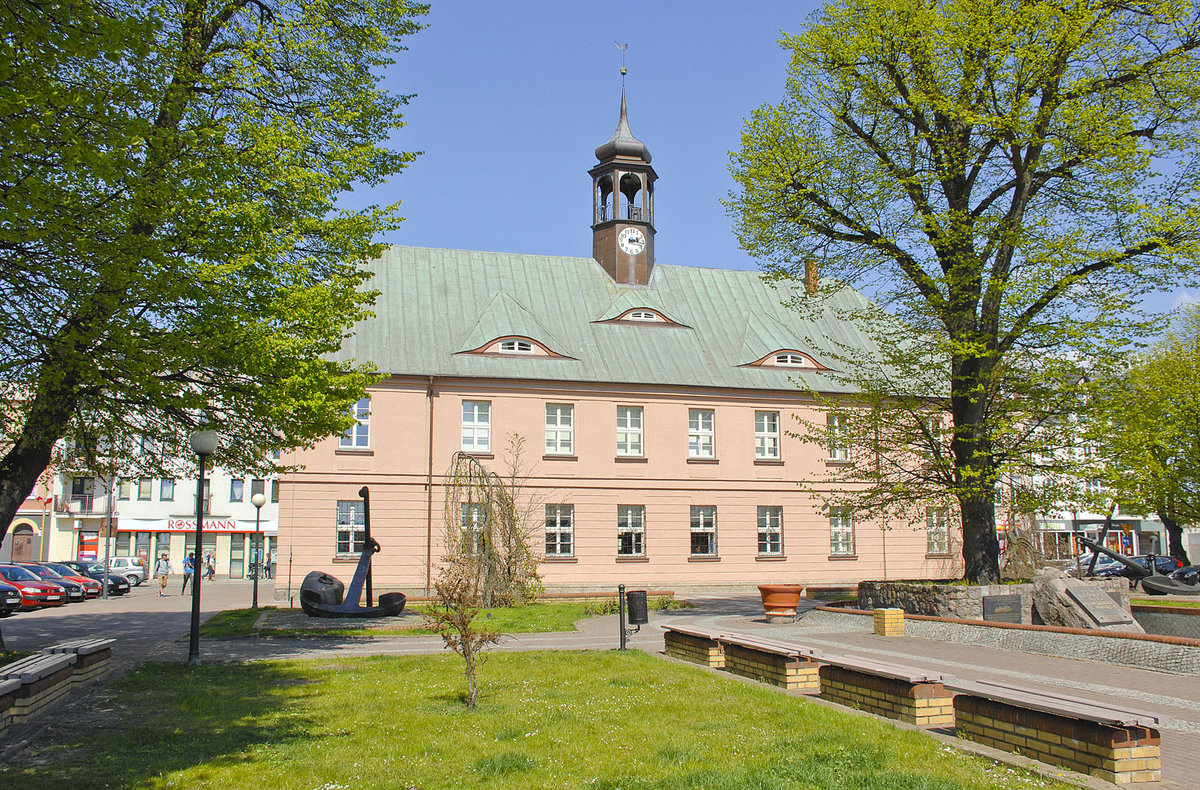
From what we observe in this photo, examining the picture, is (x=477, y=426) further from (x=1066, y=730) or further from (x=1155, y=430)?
(x=1066, y=730)

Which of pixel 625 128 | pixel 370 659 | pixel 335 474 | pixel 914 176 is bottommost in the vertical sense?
pixel 370 659

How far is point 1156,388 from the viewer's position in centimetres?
3139

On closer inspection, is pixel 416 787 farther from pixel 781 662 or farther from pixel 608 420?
pixel 608 420

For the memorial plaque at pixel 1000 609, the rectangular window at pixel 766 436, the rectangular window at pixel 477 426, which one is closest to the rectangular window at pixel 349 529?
the rectangular window at pixel 477 426

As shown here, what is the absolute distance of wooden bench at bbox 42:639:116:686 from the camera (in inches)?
443

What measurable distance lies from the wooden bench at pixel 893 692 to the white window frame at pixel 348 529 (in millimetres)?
21768

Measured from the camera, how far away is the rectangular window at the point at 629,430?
1261 inches

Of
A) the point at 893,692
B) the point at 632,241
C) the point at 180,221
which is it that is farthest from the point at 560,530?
the point at 893,692

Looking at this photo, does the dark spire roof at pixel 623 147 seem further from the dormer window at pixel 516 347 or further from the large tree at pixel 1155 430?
the large tree at pixel 1155 430

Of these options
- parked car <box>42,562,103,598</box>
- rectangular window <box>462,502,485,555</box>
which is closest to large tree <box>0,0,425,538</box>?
rectangular window <box>462,502,485,555</box>

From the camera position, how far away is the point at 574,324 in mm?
33906

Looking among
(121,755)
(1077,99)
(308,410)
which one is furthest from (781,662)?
(1077,99)

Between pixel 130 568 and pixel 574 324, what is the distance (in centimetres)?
2607

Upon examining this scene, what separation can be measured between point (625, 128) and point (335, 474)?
17378mm
